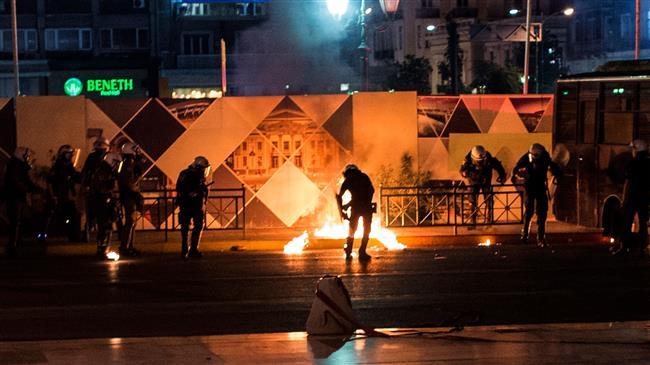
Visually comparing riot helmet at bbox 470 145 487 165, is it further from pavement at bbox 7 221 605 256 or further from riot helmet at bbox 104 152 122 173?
riot helmet at bbox 104 152 122 173

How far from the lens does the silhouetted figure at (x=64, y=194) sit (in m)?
19.5

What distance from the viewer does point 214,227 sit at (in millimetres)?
21547

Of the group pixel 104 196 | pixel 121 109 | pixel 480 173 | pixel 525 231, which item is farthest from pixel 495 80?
pixel 104 196

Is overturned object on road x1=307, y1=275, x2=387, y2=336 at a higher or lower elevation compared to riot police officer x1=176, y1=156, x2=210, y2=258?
lower

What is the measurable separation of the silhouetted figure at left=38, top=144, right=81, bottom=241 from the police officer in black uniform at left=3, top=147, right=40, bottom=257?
81cm

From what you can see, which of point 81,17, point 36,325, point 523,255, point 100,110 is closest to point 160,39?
point 81,17

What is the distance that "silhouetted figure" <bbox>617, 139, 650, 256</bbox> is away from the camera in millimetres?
16688

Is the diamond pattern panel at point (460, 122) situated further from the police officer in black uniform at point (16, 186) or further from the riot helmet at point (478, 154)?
the police officer in black uniform at point (16, 186)

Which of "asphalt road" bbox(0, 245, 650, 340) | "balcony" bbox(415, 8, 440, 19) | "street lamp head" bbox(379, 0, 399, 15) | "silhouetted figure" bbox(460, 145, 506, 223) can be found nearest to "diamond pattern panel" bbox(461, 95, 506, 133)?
"silhouetted figure" bbox(460, 145, 506, 223)

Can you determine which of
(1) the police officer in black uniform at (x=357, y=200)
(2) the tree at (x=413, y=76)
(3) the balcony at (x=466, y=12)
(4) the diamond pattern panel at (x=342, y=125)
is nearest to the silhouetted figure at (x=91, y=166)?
(1) the police officer in black uniform at (x=357, y=200)

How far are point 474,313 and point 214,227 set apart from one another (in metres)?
10.6

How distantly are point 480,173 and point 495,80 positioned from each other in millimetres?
43087

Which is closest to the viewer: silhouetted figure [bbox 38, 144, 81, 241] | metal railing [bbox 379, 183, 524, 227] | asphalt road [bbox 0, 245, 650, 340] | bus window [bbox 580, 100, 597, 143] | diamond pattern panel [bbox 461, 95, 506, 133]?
asphalt road [bbox 0, 245, 650, 340]

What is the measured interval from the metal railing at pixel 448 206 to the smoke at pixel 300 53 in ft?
99.7
